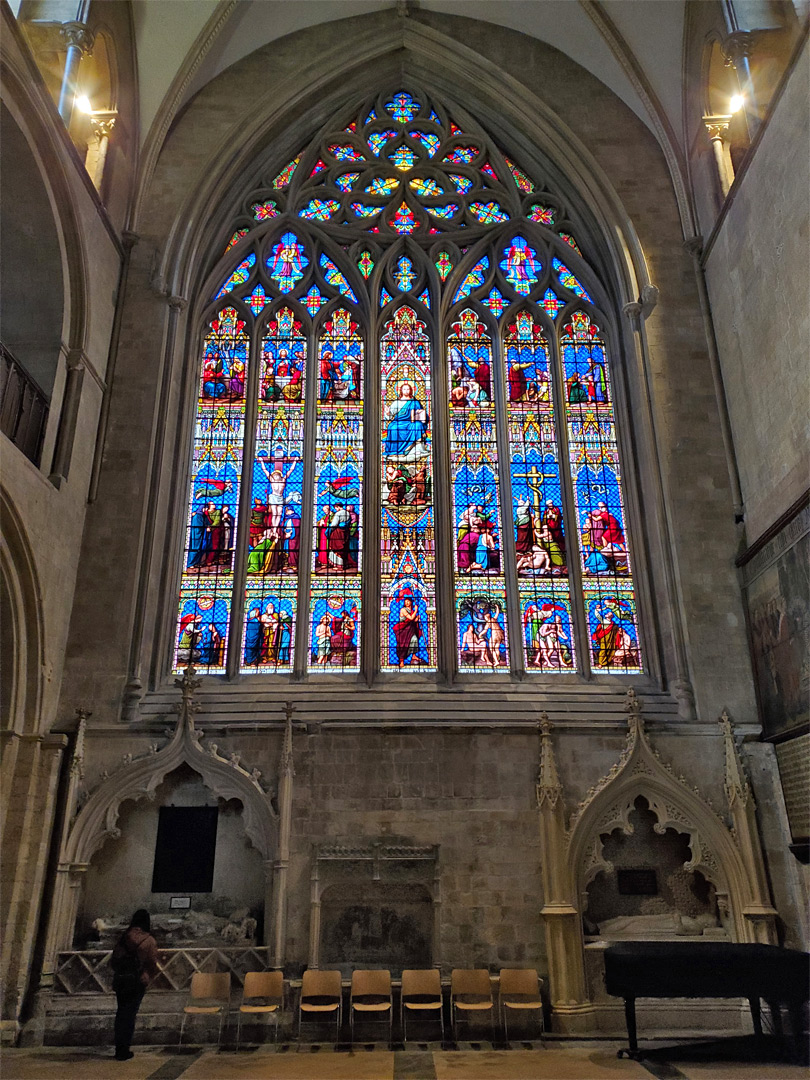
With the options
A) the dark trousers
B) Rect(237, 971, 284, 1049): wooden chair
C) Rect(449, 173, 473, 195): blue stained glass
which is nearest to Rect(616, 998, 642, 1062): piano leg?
Rect(237, 971, 284, 1049): wooden chair

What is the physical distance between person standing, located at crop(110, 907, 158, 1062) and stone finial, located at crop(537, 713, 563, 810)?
4242 millimetres

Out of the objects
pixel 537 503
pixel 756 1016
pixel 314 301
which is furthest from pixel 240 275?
pixel 756 1016

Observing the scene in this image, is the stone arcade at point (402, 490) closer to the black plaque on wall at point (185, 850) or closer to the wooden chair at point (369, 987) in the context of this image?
the black plaque on wall at point (185, 850)

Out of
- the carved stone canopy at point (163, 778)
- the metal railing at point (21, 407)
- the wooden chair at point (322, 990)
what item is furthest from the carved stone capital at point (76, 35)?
the wooden chair at point (322, 990)

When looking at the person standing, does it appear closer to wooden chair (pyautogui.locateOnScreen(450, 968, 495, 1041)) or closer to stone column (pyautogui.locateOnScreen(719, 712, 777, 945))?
wooden chair (pyautogui.locateOnScreen(450, 968, 495, 1041))

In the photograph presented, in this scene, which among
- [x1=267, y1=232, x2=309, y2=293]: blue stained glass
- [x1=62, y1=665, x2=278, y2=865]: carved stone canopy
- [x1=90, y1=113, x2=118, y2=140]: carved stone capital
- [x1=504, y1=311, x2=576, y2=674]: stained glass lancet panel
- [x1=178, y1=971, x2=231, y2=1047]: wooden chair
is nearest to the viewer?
[x1=178, y1=971, x2=231, y2=1047]: wooden chair

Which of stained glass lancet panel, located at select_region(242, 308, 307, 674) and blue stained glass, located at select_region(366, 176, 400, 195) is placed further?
blue stained glass, located at select_region(366, 176, 400, 195)

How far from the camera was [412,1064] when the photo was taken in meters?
7.18

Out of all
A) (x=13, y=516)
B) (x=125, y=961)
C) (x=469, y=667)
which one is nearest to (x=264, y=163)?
(x=13, y=516)

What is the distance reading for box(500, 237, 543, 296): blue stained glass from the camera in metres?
12.7

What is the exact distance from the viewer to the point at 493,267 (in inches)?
501

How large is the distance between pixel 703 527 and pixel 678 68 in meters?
7.31

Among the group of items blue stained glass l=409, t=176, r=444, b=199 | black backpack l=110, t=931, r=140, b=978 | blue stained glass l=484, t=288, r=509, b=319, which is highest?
blue stained glass l=409, t=176, r=444, b=199

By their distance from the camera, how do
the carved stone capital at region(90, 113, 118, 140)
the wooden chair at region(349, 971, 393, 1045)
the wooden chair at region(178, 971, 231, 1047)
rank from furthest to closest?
the carved stone capital at region(90, 113, 118, 140), the wooden chair at region(349, 971, 393, 1045), the wooden chair at region(178, 971, 231, 1047)
